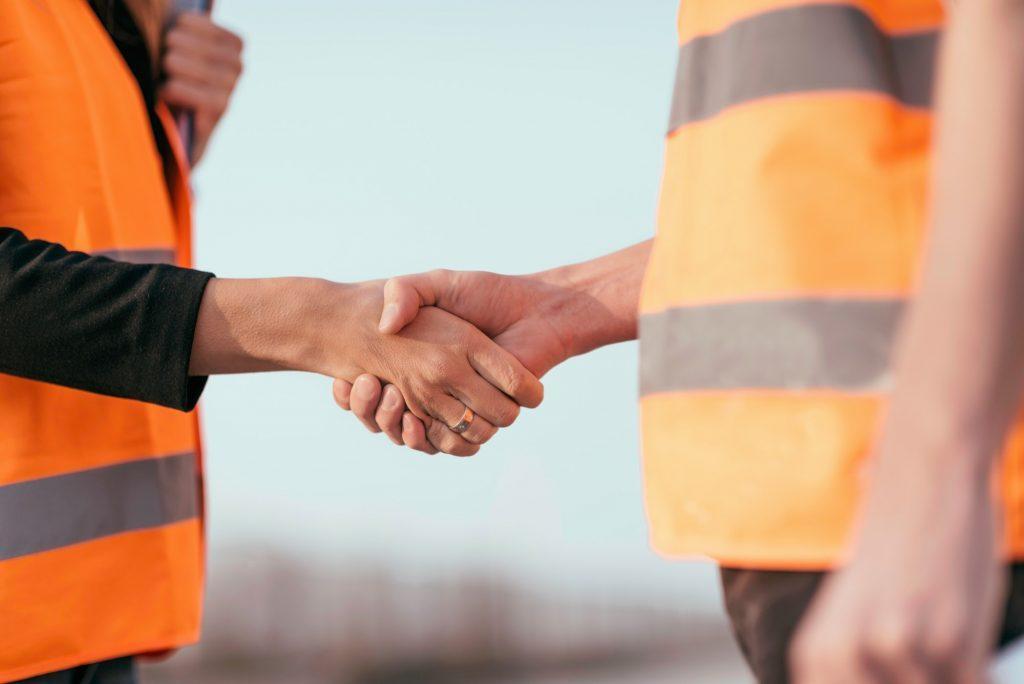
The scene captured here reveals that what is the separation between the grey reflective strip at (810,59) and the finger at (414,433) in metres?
1.13

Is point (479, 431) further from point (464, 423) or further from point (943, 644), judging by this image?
point (943, 644)

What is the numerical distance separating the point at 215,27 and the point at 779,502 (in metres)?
1.74

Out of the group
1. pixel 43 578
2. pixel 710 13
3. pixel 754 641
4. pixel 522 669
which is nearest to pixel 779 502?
pixel 754 641

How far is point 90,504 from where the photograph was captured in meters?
1.62

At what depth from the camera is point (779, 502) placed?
31.7 inches

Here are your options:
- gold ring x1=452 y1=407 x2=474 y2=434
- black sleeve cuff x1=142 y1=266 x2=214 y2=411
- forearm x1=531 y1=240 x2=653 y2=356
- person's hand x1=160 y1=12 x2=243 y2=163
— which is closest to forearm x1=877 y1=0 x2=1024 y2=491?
black sleeve cuff x1=142 y1=266 x2=214 y2=411

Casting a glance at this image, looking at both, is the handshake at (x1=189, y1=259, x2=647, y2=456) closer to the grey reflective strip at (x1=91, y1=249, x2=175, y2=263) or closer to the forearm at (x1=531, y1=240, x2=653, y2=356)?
the forearm at (x1=531, y1=240, x2=653, y2=356)

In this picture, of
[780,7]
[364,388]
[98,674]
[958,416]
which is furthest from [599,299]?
[958,416]

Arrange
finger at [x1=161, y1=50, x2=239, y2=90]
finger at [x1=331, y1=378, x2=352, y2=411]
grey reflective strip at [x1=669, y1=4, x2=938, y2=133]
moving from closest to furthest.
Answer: grey reflective strip at [x1=669, y1=4, x2=938, y2=133] < finger at [x1=331, y1=378, x2=352, y2=411] < finger at [x1=161, y1=50, x2=239, y2=90]

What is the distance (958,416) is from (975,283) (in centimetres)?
8

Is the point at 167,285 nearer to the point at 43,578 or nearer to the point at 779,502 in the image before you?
the point at 43,578

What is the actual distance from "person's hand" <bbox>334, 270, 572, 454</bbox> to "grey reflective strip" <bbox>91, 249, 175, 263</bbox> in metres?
0.35

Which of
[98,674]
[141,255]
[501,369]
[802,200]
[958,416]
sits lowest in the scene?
[98,674]

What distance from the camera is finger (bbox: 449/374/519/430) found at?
6.35ft
